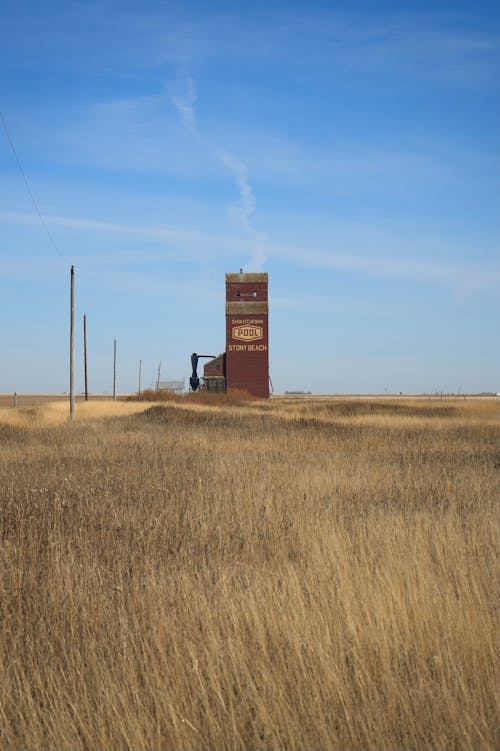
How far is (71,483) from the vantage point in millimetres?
10594

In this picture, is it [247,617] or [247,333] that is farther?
[247,333]

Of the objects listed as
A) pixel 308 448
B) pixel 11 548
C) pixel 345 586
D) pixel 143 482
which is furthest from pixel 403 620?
pixel 308 448

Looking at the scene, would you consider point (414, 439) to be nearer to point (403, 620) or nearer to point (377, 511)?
point (377, 511)

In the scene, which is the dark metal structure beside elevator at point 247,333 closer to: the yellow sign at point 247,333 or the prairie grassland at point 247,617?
the yellow sign at point 247,333

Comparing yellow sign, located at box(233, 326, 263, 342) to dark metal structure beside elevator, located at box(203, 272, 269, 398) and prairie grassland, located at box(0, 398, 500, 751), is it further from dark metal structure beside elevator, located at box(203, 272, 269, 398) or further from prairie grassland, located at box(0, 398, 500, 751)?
prairie grassland, located at box(0, 398, 500, 751)

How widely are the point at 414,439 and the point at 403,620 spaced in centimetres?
1594

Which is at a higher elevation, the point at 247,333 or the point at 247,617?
the point at 247,333

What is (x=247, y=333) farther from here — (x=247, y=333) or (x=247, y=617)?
(x=247, y=617)

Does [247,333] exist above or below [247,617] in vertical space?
above

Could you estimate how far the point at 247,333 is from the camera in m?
58.4

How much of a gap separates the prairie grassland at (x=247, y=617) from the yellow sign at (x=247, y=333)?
47845 millimetres

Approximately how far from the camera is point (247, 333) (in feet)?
192

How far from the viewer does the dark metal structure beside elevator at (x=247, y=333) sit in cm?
5844

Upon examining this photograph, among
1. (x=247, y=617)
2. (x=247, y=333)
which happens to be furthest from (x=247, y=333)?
(x=247, y=617)
